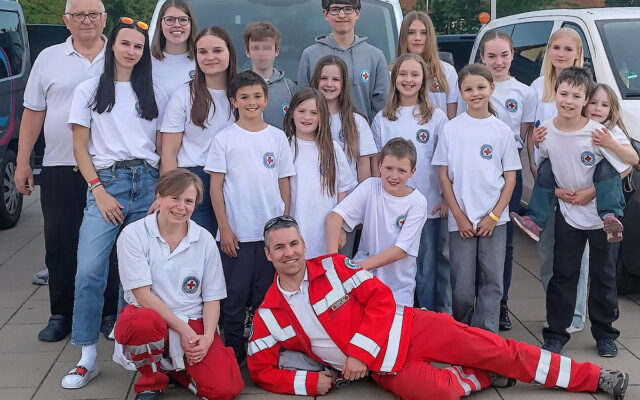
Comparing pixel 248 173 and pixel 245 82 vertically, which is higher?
pixel 245 82

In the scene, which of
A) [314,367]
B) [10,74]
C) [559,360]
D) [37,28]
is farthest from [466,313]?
[37,28]

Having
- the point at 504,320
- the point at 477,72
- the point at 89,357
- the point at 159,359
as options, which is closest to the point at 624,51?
the point at 477,72

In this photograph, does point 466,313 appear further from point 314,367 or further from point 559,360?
point 314,367

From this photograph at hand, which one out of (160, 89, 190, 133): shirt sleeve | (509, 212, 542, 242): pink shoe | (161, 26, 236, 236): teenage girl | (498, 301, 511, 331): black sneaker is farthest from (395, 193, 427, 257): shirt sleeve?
(160, 89, 190, 133): shirt sleeve

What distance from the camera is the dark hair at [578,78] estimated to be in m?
4.54

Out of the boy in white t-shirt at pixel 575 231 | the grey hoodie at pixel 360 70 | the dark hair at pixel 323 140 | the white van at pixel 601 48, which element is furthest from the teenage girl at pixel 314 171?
the white van at pixel 601 48

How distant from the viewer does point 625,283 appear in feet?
19.3

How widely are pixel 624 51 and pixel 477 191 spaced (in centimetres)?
220

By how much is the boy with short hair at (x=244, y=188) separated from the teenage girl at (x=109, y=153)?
→ 1.37 ft

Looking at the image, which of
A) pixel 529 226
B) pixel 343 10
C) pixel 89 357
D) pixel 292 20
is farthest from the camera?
pixel 292 20

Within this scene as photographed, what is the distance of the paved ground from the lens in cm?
425

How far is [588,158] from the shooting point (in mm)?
4629

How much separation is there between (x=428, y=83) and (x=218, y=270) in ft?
5.51

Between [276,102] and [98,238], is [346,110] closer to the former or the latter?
Answer: [276,102]
